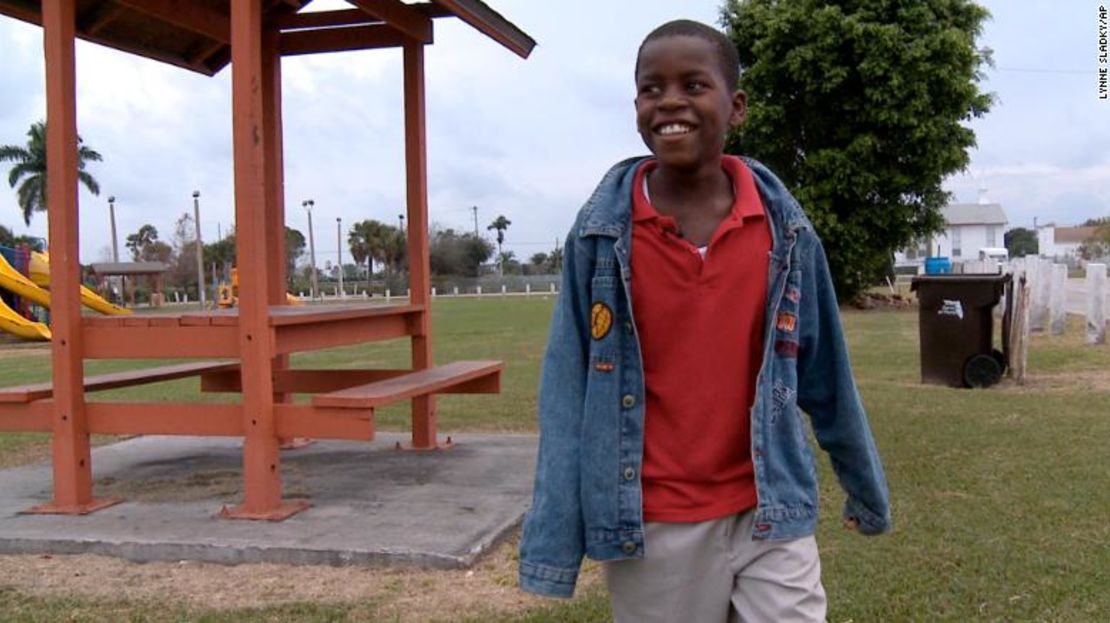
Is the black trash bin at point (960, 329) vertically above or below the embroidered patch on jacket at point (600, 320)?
below

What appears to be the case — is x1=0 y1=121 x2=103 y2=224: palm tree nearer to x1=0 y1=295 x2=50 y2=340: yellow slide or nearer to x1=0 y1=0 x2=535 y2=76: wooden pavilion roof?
x1=0 y1=295 x2=50 y2=340: yellow slide

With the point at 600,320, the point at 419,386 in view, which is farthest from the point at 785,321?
the point at 419,386

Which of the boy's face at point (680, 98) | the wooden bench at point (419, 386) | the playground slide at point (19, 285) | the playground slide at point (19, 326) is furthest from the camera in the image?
the playground slide at point (19, 285)

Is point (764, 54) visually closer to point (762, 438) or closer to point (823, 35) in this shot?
point (823, 35)

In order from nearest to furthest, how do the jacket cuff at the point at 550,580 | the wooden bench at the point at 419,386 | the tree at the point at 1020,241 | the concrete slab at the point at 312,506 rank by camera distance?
the jacket cuff at the point at 550,580 < the concrete slab at the point at 312,506 < the wooden bench at the point at 419,386 < the tree at the point at 1020,241

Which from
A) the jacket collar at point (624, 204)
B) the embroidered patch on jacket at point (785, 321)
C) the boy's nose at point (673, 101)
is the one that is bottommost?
the embroidered patch on jacket at point (785, 321)

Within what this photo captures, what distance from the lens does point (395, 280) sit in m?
77.3

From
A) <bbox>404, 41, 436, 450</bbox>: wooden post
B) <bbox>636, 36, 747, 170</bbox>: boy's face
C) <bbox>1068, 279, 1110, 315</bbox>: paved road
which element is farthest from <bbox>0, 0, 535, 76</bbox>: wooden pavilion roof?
<bbox>1068, 279, 1110, 315</bbox>: paved road

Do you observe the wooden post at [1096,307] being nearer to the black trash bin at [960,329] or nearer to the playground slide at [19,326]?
the black trash bin at [960,329]

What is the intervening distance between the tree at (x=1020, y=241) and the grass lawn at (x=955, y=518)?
113 metres

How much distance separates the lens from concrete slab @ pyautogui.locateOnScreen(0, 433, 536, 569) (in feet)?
17.1

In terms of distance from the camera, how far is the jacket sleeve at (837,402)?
2553 mm

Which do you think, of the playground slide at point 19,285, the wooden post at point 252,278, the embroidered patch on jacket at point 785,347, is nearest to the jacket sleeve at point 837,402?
the embroidered patch on jacket at point 785,347

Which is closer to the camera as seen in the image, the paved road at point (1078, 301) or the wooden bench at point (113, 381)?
the wooden bench at point (113, 381)
